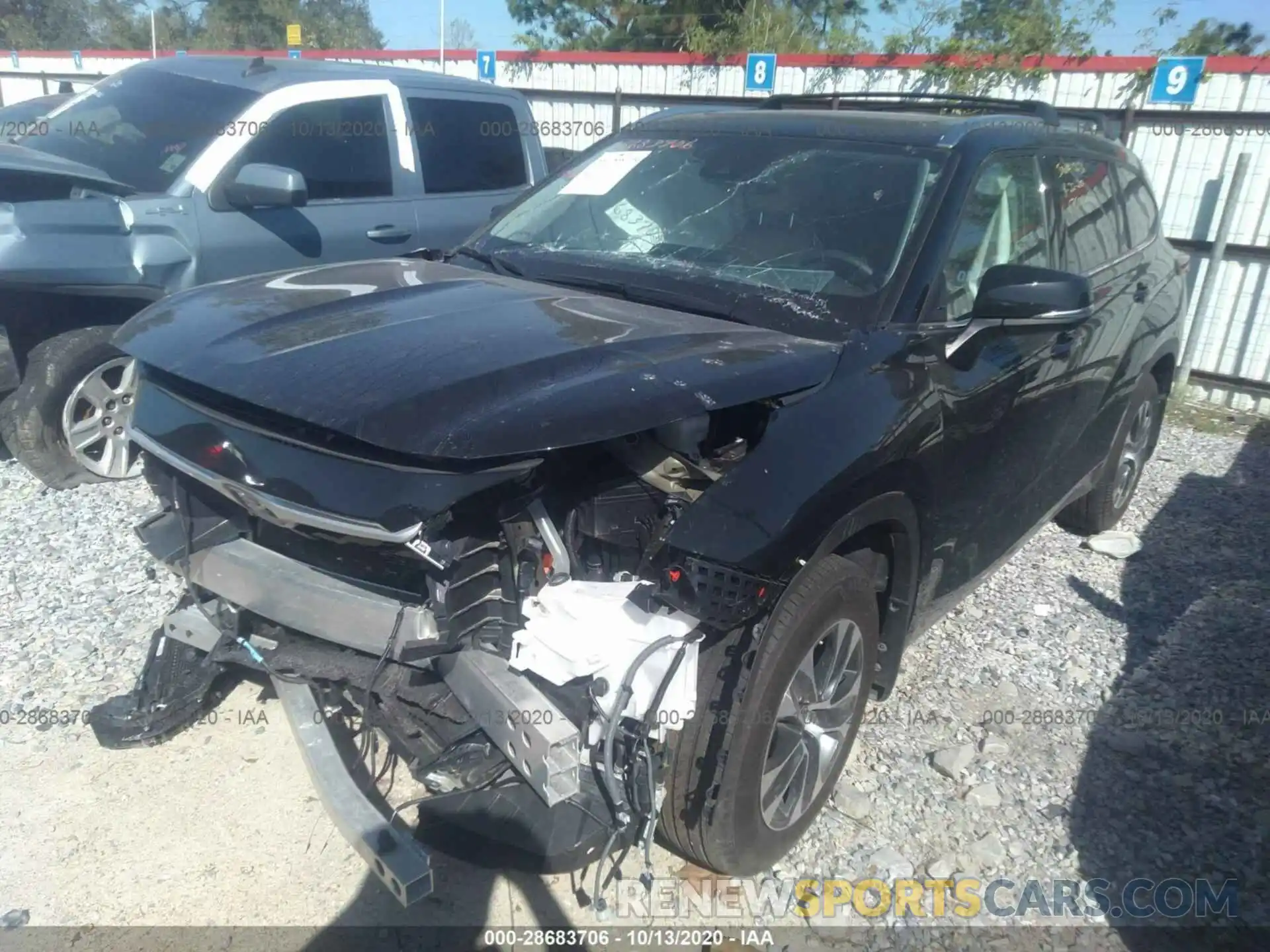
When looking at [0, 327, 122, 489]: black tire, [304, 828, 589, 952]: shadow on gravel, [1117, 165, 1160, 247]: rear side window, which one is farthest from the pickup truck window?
[1117, 165, 1160, 247]: rear side window

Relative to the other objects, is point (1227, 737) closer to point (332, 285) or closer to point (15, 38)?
point (332, 285)

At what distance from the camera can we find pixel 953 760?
3230 mm

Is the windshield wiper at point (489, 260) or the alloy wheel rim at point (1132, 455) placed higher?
the windshield wiper at point (489, 260)

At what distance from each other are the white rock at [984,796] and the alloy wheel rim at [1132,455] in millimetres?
2370

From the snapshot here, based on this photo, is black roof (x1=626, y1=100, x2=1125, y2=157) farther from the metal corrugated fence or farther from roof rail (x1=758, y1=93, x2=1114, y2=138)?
the metal corrugated fence

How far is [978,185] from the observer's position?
3104mm

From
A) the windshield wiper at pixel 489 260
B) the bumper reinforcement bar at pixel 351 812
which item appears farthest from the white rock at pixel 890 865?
the windshield wiper at pixel 489 260

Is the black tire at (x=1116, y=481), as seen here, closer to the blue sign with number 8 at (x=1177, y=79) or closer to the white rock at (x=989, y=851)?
the white rock at (x=989, y=851)

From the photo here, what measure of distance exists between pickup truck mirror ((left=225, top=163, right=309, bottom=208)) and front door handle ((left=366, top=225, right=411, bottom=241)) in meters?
0.64

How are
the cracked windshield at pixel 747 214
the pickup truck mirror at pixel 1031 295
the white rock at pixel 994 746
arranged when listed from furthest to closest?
the white rock at pixel 994 746 < the cracked windshield at pixel 747 214 < the pickup truck mirror at pixel 1031 295

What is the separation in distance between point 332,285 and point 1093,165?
3.19 meters

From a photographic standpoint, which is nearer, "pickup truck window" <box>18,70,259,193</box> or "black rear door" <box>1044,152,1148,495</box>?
"black rear door" <box>1044,152,1148,495</box>

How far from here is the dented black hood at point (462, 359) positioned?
6.80 ft

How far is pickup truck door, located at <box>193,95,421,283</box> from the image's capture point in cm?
484
